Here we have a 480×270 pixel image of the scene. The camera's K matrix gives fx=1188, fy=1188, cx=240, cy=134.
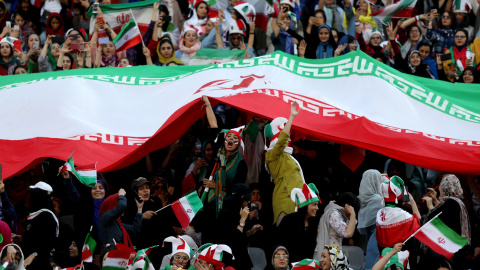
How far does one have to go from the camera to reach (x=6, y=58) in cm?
1739

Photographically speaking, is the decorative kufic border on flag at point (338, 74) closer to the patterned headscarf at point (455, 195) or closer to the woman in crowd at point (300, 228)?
the patterned headscarf at point (455, 195)

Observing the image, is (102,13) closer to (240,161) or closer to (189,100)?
(189,100)

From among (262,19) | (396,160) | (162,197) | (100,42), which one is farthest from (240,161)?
(262,19)

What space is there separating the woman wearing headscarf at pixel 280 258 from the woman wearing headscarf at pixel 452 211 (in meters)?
1.73

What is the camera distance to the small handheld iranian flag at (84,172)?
13.2m

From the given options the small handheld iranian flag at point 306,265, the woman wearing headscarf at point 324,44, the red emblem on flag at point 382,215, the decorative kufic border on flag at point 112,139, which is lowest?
the small handheld iranian flag at point 306,265

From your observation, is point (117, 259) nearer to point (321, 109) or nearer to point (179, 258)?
point (179, 258)

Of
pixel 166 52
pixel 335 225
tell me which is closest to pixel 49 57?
pixel 166 52

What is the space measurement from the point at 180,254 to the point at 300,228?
4.87 feet

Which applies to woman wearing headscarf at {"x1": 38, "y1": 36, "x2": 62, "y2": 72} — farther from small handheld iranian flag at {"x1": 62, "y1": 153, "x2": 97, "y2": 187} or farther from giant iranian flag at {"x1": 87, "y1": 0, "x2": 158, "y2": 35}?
small handheld iranian flag at {"x1": 62, "y1": 153, "x2": 97, "y2": 187}

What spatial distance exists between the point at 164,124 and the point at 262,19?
17.5 ft

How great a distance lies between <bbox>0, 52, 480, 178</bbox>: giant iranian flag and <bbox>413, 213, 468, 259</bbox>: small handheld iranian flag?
194 cm

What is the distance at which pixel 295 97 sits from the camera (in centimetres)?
1505


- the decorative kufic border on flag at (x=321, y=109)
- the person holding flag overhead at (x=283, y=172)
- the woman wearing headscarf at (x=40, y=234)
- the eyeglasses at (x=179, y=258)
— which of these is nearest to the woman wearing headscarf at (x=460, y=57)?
the decorative kufic border on flag at (x=321, y=109)
